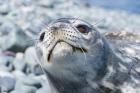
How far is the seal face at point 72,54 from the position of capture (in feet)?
11.3

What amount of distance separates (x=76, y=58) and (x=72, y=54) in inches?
2.2

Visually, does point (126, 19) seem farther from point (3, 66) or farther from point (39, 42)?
point (39, 42)

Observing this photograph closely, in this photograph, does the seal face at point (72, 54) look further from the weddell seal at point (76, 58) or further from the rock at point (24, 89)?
the rock at point (24, 89)

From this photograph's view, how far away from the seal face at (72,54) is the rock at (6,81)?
1492mm

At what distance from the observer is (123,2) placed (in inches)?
705

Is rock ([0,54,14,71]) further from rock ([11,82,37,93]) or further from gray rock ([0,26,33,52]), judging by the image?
rock ([11,82,37,93])

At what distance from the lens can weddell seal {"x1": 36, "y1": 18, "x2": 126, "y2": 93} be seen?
3.46m

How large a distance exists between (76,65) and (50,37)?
0.88 ft

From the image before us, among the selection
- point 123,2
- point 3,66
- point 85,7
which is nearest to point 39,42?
point 3,66

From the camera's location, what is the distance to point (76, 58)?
11.5 ft

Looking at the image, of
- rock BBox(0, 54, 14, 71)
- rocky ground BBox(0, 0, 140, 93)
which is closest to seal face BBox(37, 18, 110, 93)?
rocky ground BBox(0, 0, 140, 93)

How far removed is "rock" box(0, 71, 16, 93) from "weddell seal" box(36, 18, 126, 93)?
1.45 metres

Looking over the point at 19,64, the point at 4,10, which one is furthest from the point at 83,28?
the point at 4,10

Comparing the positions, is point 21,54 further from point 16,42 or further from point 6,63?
point 6,63
